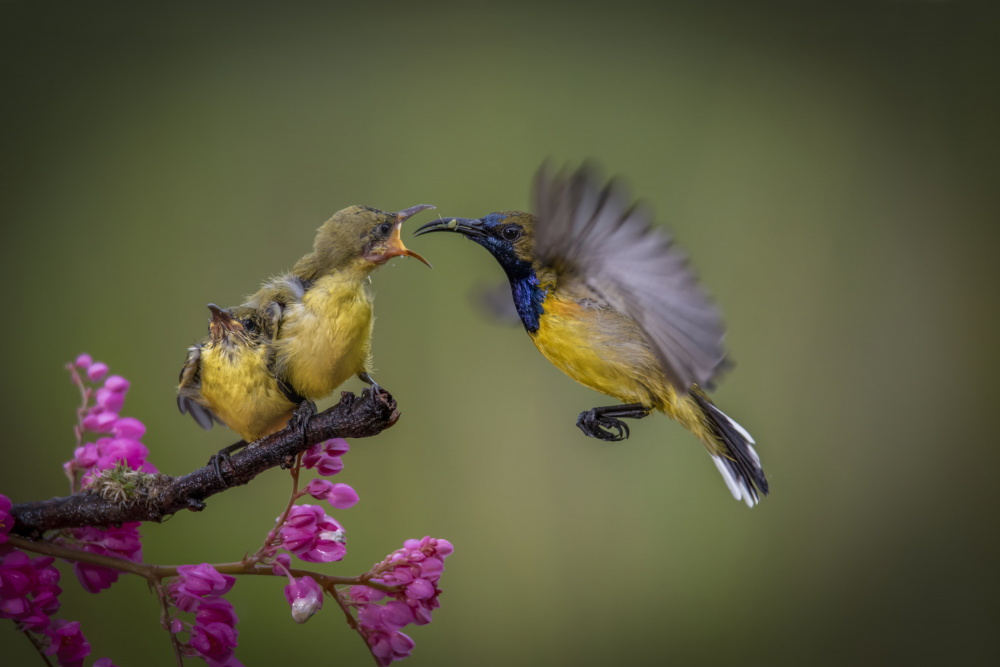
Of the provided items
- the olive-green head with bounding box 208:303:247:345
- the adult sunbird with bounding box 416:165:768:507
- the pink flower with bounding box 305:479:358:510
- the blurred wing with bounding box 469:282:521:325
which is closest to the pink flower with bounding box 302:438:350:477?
the pink flower with bounding box 305:479:358:510

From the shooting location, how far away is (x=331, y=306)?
708 millimetres

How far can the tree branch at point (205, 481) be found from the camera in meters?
0.62

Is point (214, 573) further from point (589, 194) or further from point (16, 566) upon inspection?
point (589, 194)

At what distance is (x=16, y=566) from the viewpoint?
0.71 m

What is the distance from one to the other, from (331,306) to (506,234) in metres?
0.24

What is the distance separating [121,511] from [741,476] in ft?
2.32

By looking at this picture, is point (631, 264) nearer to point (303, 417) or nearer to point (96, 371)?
point (303, 417)

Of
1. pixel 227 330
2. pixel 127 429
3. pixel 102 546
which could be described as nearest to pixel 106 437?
pixel 127 429

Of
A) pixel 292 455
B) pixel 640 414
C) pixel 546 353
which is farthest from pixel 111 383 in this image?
pixel 640 414

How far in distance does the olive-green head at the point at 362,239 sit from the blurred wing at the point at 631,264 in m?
0.12

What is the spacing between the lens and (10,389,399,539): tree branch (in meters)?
0.62

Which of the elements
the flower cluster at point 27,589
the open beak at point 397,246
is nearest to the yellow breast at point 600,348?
the open beak at point 397,246

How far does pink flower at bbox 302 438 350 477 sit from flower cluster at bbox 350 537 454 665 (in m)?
0.09

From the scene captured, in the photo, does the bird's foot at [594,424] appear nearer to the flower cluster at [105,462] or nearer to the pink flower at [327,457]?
the pink flower at [327,457]
